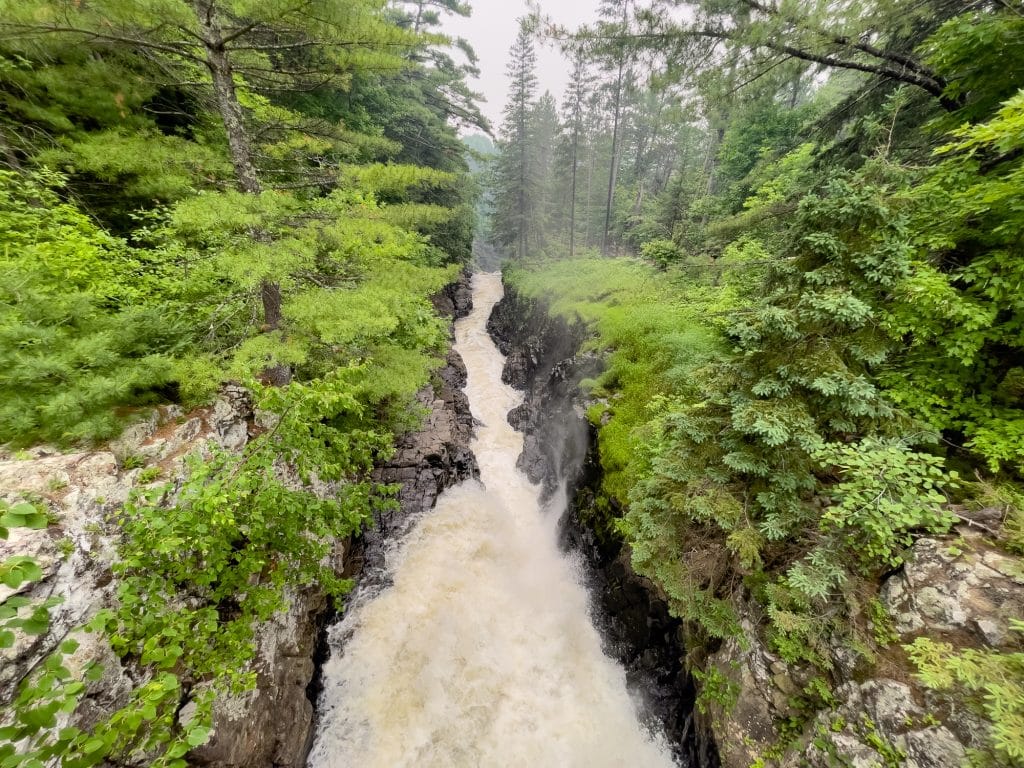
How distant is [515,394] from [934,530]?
12500 mm

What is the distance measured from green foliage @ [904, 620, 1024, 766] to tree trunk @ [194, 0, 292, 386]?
27.4 feet

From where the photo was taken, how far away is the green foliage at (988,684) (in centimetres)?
262

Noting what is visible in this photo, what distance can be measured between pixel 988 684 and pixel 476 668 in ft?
20.4

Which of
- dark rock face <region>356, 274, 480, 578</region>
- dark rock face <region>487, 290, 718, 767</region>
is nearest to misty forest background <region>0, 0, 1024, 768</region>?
dark rock face <region>487, 290, 718, 767</region>

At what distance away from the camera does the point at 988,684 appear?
111 inches

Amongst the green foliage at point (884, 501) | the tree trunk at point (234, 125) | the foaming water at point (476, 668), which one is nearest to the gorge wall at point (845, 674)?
the green foliage at point (884, 501)

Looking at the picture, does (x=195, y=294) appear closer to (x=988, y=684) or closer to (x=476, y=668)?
(x=476, y=668)

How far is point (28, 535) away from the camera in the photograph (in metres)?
3.47

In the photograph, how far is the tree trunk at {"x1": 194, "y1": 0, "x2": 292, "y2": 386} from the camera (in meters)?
5.23

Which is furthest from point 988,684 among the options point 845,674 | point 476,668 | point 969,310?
point 476,668

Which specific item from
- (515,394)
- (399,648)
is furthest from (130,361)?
(515,394)

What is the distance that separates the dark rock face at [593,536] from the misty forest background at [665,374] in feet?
2.49

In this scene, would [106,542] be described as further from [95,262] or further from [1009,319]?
[1009,319]

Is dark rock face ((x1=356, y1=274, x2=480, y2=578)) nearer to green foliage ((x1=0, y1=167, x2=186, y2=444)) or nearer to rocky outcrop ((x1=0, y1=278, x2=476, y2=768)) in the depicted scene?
rocky outcrop ((x1=0, y1=278, x2=476, y2=768))
